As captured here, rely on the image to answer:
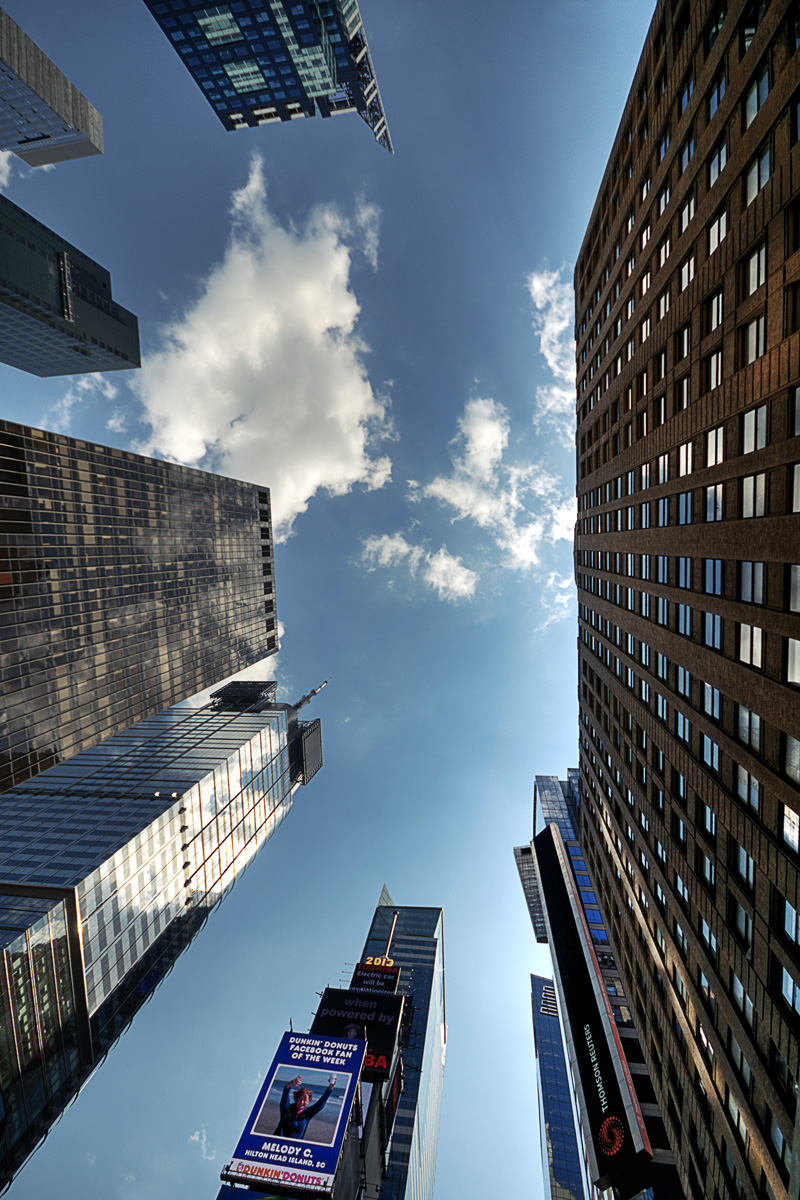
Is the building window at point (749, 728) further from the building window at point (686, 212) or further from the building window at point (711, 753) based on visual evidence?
the building window at point (686, 212)

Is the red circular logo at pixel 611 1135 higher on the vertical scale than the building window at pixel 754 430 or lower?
lower

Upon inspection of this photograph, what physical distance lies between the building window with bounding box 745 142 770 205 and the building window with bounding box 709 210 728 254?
5.18 feet

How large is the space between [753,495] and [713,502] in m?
3.51

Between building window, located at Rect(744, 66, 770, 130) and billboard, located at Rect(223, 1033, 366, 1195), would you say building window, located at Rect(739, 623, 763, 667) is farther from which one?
billboard, located at Rect(223, 1033, 366, 1195)

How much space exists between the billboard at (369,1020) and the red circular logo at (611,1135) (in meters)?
20.4

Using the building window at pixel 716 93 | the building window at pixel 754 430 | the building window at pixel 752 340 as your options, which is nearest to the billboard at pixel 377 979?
the building window at pixel 754 430

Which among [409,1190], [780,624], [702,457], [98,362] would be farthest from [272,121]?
[409,1190]

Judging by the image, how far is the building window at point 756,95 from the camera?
18.6 meters

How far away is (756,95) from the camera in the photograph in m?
19.2

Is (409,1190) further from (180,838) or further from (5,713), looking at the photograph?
(5,713)

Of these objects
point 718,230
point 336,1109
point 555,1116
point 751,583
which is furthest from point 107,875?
point 555,1116

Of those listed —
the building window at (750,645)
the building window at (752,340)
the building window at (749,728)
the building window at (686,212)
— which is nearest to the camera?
the building window at (752,340)

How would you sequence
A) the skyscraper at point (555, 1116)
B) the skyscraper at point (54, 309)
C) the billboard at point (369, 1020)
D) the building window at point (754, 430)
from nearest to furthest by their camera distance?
the building window at point (754, 430), the billboard at point (369, 1020), the skyscraper at point (54, 309), the skyscraper at point (555, 1116)

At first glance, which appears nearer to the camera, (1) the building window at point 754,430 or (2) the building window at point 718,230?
(1) the building window at point 754,430
